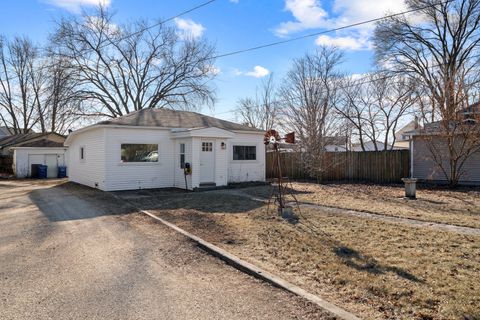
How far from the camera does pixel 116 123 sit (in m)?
14.2

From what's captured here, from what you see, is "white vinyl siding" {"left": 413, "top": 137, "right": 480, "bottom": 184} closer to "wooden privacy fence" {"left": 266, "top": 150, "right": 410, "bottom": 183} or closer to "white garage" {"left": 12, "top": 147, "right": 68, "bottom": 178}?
"wooden privacy fence" {"left": 266, "top": 150, "right": 410, "bottom": 183}

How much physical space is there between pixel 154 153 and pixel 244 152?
463 cm

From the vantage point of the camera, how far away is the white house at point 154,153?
1424cm

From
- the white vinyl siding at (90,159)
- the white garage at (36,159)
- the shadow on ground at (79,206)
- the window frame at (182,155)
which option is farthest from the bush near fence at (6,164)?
the window frame at (182,155)

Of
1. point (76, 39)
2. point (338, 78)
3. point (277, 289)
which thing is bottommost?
point (277, 289)

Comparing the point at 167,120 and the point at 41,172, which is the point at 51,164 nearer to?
the point at 41,172

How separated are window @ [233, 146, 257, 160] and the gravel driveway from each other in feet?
32.1

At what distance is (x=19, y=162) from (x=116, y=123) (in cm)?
1607

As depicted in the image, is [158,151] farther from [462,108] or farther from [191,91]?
[191,91]

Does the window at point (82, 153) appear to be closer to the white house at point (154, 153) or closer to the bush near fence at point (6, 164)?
the white house at point (154, 153)

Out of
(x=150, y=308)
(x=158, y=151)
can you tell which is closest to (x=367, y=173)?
(x=158, y=151)

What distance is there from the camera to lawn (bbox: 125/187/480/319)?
364 cm

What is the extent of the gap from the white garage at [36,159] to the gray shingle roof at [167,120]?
13.1m

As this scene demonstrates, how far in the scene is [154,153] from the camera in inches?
599
